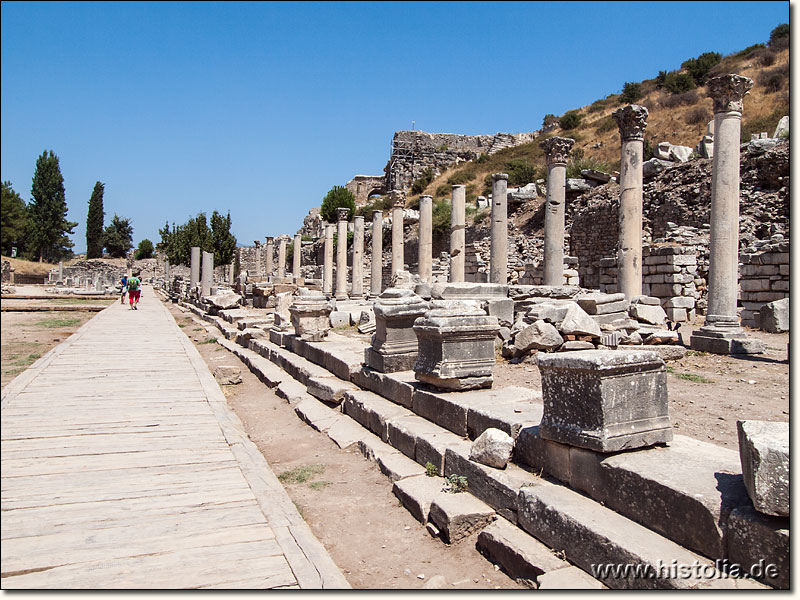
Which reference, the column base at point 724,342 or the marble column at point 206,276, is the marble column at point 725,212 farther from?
the marble column at point 206,276

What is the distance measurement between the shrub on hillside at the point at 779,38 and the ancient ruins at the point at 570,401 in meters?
31.2

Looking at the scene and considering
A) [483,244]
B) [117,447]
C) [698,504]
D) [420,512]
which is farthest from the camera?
[483,244]

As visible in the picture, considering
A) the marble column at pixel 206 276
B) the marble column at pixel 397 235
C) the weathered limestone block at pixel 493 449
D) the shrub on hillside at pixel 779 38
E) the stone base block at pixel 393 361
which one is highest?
the shrub on hillside at pixel 779 38

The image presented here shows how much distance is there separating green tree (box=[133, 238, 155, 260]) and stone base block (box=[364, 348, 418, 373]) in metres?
81.0

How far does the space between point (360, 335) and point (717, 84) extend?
8.81 meters

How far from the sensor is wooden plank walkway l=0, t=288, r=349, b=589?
3.14 m

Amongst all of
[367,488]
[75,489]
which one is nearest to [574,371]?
[367,488]

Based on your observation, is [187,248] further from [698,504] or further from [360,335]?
[698,504]

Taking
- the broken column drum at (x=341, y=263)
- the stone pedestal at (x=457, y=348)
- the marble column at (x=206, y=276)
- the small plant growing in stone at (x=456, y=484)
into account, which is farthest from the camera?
the marble column at (x=206, y=276)

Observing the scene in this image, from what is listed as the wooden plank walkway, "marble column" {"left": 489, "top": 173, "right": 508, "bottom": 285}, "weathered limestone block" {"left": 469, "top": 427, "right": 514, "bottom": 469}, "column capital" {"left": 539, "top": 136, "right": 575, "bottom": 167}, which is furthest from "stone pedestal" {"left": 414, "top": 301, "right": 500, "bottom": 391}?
"marble column" {"left": 489, "top": 173, "right": 508, "bottom": 285}

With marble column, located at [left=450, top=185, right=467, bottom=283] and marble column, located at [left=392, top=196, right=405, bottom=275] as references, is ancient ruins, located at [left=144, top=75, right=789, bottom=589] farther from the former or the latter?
marble column, located at [left=392, top=196, right=405, bottom=275]

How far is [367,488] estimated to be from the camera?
532cm

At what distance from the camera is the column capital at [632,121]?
1275 cm

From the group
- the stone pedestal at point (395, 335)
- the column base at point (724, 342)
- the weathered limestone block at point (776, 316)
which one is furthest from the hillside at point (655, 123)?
the stone pedestal at point (395, 335)
